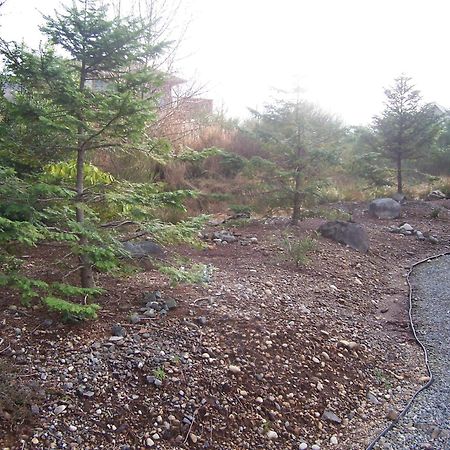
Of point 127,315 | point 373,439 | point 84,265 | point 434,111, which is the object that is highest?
point 434,111

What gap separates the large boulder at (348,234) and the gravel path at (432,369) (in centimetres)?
71

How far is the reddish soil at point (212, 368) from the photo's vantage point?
2062 millimetres

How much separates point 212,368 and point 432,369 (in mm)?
1715

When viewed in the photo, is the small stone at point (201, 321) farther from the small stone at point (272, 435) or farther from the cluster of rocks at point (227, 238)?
the cluster of rocks at point (227, 238)

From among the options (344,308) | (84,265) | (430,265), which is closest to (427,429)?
(344,308)

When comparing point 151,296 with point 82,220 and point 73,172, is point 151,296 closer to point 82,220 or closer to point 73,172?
point 82,220

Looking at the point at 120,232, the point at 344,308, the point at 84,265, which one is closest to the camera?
the point at 84,265

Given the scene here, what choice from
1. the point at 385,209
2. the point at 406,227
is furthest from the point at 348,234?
the point at 385,209

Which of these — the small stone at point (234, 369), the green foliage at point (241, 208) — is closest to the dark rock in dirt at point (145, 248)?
the small stone at point (234, 369)

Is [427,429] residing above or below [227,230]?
below

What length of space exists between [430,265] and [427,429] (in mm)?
3461

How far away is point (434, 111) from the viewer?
9.10 metres

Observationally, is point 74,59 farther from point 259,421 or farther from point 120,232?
point 259,421

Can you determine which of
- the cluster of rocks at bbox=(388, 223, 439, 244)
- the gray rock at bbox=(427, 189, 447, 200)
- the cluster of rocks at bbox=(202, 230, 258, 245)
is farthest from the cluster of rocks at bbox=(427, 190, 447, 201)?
the cluster of rocks at bbox=(202, 230, 258, 245)
